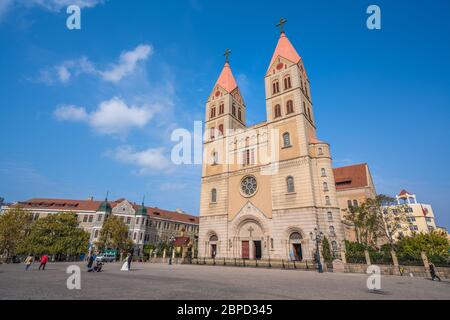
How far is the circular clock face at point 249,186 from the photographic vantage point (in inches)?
1254

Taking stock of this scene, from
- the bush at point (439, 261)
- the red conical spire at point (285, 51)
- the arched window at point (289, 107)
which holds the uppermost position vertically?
the red conical spire at point (285, 51)

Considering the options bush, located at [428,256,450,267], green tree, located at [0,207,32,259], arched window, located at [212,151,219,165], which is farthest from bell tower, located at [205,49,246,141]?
green tree, located at [0,207,32,259]

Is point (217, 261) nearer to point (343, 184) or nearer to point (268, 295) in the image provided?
point (268, 295)

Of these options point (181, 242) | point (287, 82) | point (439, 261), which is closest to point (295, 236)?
point (439, 261)

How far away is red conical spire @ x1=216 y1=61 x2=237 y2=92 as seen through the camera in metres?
42.0

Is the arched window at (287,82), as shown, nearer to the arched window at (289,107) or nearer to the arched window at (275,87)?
the arched window at (275,87)

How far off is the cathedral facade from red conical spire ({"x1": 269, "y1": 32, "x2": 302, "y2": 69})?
0.19 feet

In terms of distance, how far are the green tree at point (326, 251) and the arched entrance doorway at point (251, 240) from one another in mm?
7318

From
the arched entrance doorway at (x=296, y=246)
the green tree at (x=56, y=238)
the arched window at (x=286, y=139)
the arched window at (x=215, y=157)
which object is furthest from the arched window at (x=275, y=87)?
the green tree at (x=56, y=238)

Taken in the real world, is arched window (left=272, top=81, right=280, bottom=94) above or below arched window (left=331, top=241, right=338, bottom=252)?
above

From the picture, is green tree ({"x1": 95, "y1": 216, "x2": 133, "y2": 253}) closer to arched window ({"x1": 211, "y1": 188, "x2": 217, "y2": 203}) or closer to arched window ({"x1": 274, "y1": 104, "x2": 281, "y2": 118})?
arched window ({"x1": 211, "y1": 188, "x2": 217, "y2": 203})

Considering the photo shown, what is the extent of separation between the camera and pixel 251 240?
30.0 m
